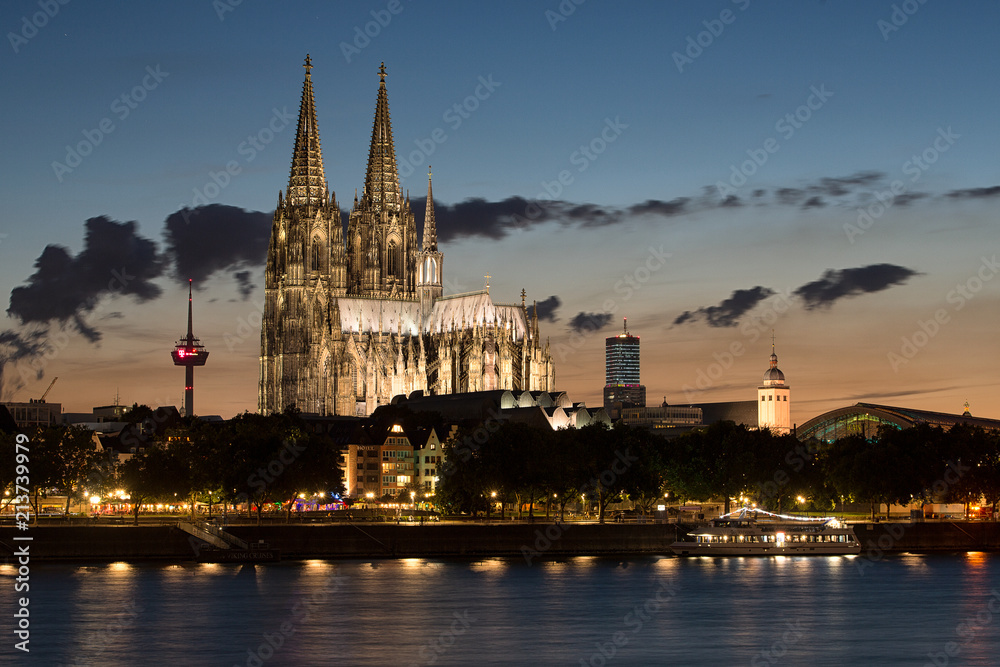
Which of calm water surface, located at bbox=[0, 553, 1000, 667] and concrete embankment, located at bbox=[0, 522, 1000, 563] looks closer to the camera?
calm water surface, located at bbox=[0, 553, 1000, 667]

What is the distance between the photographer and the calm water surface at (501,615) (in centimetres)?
5969

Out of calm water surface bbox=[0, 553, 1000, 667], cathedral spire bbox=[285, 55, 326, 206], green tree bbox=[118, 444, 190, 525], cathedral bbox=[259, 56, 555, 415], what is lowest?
calm water surface bbox=[0, 553, 1000, 667]

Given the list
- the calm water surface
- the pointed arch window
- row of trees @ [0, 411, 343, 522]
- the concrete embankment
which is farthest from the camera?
the pointed arch window

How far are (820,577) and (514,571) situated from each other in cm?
1732

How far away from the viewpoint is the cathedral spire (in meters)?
196

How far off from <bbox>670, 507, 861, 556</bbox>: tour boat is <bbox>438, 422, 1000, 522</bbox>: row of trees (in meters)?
8.36

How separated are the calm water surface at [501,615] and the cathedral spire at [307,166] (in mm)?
106079

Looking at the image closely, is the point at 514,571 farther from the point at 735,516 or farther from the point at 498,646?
the point at 735,516

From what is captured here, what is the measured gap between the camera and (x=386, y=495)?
506 feet

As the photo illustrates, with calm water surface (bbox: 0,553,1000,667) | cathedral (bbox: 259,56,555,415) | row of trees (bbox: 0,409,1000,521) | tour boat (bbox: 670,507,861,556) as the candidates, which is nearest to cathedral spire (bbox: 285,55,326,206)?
cathedral (bbox: 259,56,555,415)

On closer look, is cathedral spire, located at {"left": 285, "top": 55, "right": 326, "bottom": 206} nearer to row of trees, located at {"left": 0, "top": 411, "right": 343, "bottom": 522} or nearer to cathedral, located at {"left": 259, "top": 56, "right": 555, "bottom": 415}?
cathedral, located at {"left": 259, "top": 56, "right": 555, "bottom": 415}

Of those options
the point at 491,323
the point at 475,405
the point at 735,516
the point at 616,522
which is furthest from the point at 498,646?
the point at 491,323

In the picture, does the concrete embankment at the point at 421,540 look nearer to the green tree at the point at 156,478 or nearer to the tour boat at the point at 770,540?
the tour boat at the point at 770,540

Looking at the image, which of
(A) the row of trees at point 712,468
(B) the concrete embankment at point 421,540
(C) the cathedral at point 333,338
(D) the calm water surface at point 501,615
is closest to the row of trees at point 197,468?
(B) the concrete embankment at point 421,540
